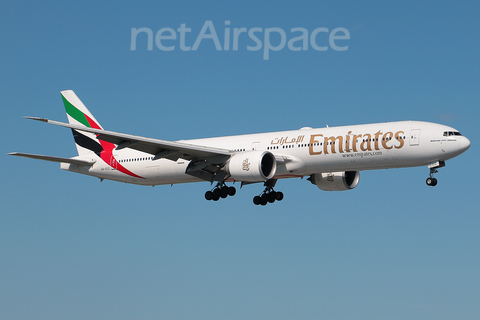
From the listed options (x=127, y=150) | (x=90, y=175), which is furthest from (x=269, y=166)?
(x=90, y=175)

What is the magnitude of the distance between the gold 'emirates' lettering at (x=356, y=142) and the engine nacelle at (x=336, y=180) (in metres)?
5.72

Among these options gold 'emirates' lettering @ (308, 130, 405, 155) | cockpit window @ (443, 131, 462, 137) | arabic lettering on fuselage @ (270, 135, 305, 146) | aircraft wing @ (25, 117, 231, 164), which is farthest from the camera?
arabic lettering on fuselage @ (270, 135, 305, 146)

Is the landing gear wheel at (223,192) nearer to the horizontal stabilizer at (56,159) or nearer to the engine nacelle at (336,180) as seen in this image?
the engine nacelle at (336,180)

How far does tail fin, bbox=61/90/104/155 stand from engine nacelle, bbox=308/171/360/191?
1547 cm

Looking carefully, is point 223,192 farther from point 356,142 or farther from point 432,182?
point 432,182

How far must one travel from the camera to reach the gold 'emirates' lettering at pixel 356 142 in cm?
3616

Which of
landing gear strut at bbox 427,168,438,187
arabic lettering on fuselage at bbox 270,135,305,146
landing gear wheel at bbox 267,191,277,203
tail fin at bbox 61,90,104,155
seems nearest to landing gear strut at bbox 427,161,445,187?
landing gear strut at bbox 427,168,438,187

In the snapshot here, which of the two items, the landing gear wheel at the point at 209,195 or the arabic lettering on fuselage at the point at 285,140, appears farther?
the landing gear wheel at the point at 209,195

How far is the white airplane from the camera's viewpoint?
35.9m

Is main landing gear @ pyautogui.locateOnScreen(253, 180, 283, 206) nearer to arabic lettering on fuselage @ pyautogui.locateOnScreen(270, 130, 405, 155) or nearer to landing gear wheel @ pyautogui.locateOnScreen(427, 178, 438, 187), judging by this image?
arabic lettering on fuselage @ pyautogui.locateOnScreen(270, 130, 405, 155)

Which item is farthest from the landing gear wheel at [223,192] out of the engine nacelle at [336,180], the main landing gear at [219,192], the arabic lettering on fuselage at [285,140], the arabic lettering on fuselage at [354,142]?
the engine nacelle at [336,180]

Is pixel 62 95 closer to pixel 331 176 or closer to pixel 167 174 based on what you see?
pixel 167 174

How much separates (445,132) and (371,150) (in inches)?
162

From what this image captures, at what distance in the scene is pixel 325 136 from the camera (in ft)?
125
